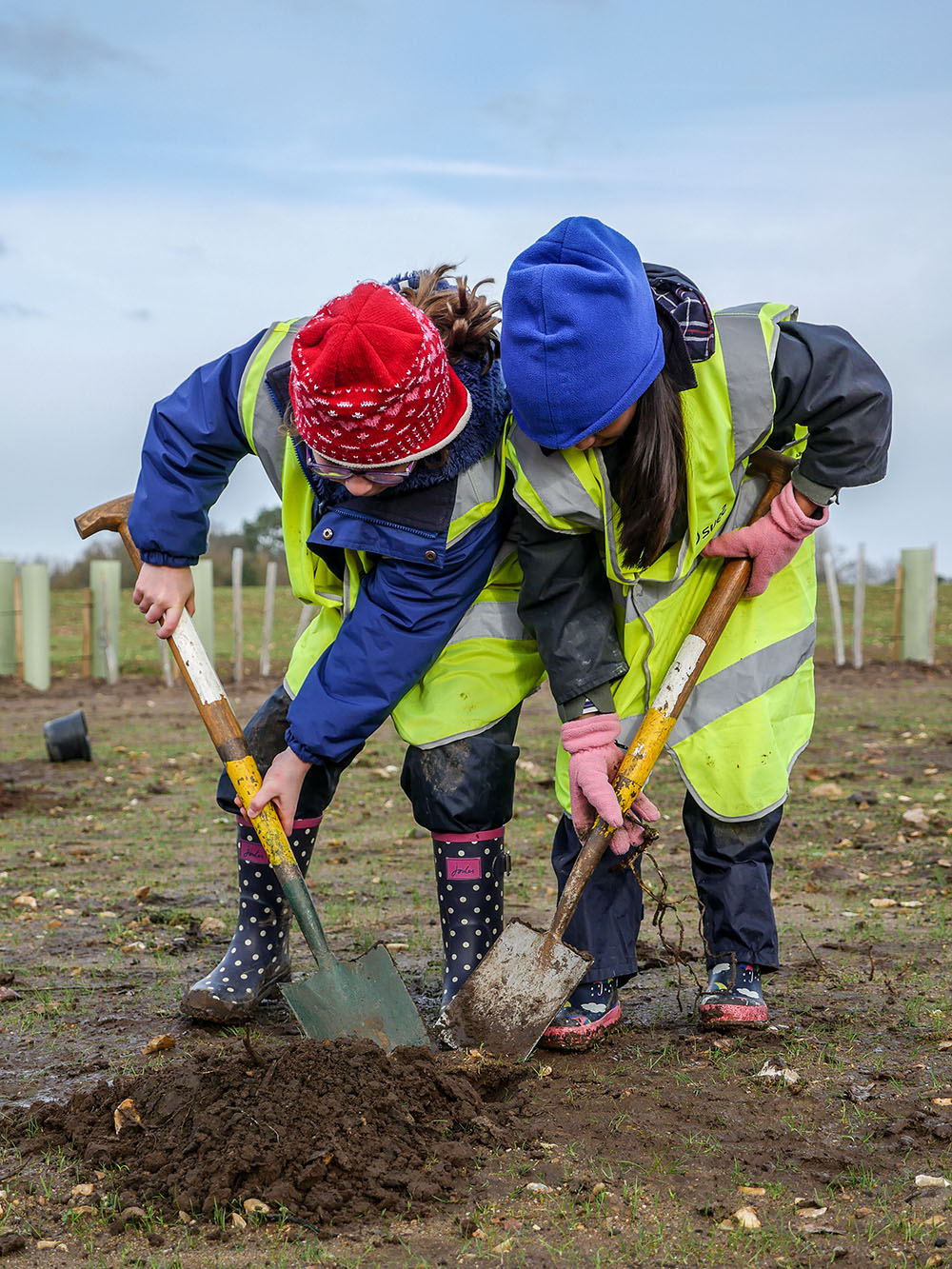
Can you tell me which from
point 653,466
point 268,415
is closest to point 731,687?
point 653,466

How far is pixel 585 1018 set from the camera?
296 centimetres

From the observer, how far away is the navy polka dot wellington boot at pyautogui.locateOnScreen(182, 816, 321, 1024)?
316cm

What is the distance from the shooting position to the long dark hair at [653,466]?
103 inches

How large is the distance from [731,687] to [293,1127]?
1.42 metres

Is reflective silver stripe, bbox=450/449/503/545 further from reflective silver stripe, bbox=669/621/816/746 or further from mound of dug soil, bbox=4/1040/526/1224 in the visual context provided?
mound of dug soil, bbox=4/1040/526/1224

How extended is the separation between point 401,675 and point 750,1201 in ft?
4.40

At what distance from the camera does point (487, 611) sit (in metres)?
3.06

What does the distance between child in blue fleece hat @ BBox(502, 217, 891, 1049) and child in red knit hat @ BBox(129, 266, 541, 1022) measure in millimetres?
159

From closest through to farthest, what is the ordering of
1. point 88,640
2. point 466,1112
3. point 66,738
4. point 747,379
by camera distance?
point 466,1112, point 747,379, point 66,738, point 88,640

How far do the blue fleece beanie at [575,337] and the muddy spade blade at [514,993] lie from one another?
116 cm

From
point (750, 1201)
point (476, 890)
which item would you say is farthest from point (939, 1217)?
point (476, 890)

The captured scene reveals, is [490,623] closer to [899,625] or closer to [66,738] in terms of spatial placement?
[66,738]

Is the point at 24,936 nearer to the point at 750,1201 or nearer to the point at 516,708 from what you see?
the point at 516,708

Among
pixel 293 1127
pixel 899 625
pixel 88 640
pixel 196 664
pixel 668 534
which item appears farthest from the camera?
pixel 899 625
